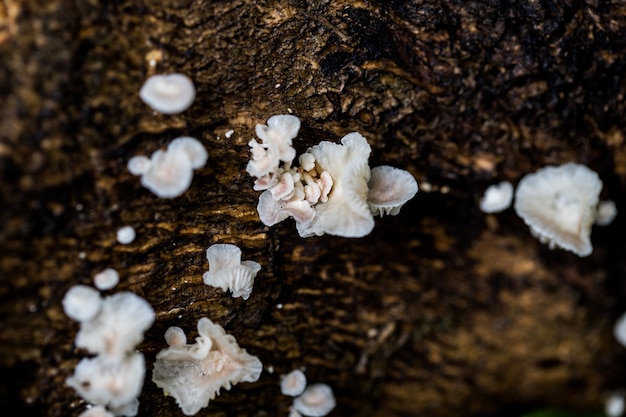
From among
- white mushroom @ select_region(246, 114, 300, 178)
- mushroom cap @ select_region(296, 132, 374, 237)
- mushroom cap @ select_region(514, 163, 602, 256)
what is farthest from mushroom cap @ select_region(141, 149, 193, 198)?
mushroom cap @ select_region(514, 163, 602, 256)

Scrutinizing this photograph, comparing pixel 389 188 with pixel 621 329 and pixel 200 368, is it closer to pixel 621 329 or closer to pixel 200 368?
pixel 200 368

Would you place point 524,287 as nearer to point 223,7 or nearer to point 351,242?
point 351,242

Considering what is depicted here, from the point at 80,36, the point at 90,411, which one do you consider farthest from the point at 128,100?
the point at 90,411

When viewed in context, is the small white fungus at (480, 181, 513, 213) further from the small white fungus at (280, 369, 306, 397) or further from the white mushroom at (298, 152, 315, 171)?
the small white fungus at (280, 369, 306, 397)

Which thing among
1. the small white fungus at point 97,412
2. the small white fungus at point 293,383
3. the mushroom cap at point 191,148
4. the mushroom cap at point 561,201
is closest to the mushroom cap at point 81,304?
the small white fungus at point 97,412

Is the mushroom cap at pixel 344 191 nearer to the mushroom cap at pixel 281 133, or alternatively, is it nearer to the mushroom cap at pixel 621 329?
the mushroom cap at pixel 281 133
